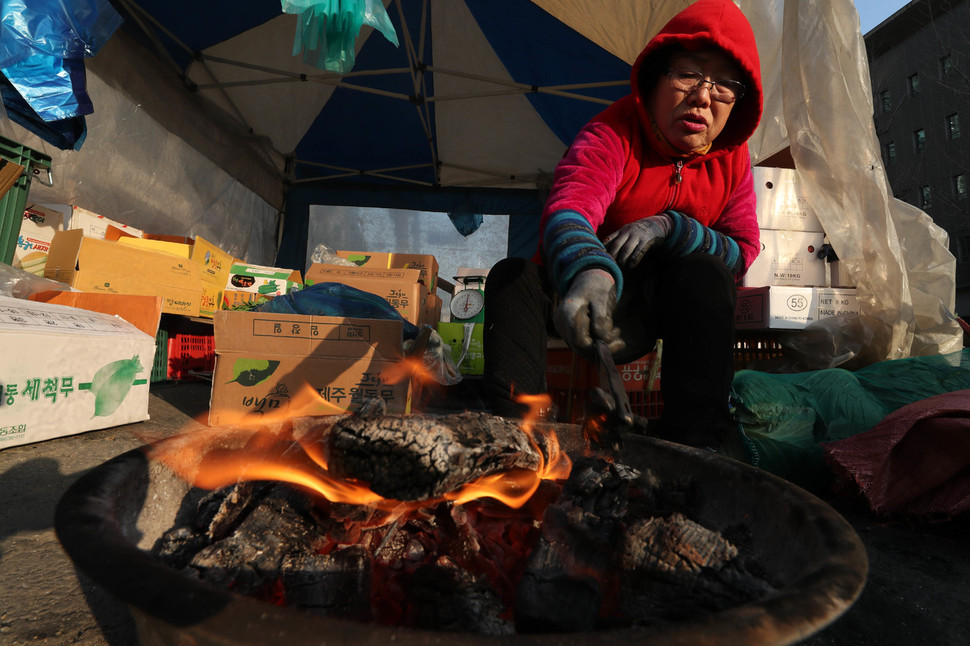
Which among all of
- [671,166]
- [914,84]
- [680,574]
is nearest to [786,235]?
[671,166]

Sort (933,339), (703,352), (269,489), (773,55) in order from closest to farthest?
(269,489) < (703,352) < (933,339) < (773,55)

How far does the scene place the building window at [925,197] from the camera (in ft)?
59.7

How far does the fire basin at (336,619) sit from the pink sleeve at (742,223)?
45.4 inches

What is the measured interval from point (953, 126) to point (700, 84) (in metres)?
24.5

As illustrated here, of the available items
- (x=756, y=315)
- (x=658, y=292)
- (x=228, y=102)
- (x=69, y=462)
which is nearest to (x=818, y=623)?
(x=658, y=292)

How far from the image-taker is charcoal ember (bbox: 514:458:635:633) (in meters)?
0.66

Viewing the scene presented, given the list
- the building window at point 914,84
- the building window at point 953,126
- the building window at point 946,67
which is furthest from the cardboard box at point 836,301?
the building window at point 914,84

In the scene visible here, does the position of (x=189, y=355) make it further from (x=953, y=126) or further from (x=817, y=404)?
(x=953, y=126)

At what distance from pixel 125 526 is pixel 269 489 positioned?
26cm

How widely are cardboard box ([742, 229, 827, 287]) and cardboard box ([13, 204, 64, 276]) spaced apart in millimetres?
4956

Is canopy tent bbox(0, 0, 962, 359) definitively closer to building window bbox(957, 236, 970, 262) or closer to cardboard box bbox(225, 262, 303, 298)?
cardboard box bbox(225, 262, 303, 298)

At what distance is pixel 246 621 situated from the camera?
39 centimetres

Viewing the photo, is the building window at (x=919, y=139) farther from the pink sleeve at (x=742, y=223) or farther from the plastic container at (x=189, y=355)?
the plastic container at (x=189, y=355)

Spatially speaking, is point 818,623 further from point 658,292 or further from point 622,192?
point 622,192
